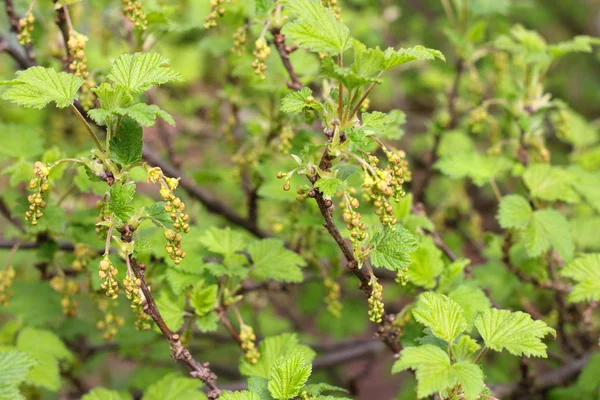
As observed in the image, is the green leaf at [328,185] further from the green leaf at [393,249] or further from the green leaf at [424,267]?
the green leaf at [424,267]

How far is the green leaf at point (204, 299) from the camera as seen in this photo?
205 centimetres

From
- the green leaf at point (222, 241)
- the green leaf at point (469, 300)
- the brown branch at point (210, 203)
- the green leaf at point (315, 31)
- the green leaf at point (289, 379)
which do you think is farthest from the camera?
the brown branch at point (210, 203)

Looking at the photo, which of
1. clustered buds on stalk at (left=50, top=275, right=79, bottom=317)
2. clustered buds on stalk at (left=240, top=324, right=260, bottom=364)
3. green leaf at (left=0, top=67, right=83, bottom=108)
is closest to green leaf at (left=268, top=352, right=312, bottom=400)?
clustered buds on stalk at (left=240, top=324, right=260, bottom=364)

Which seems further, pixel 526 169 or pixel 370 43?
pixel 370 43

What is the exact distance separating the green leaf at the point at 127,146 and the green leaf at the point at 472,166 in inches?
53.7

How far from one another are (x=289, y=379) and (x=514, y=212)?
1.14m

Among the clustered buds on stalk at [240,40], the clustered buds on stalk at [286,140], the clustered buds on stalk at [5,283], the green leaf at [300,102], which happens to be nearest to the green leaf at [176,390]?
the clustered buds on stalk at [5,283]

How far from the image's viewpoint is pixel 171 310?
6.84 feet

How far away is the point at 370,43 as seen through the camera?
12.1ft

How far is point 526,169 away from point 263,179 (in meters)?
1.12

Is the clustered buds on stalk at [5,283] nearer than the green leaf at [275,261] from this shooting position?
No

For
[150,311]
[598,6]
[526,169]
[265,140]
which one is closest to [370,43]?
[265,140]

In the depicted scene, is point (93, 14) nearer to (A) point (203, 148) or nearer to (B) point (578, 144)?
(A) point (203, 148)

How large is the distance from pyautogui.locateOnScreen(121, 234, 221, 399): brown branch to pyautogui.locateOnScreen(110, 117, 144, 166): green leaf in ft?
0.63
